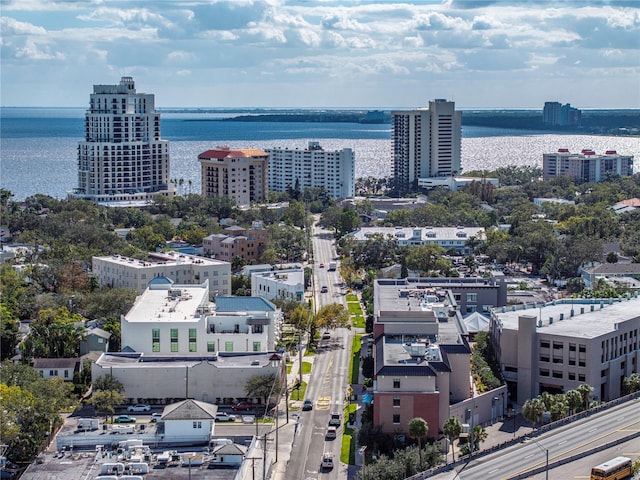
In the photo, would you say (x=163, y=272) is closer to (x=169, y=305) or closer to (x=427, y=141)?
(x=169, y=305)

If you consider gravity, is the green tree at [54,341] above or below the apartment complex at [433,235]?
below

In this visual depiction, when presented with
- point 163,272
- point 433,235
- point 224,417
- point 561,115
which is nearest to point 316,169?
point 433,235

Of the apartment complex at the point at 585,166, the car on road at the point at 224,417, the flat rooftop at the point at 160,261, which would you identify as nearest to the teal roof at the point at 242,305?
the car on road at the point at 224,417

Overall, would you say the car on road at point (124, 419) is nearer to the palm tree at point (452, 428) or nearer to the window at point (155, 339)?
the window at point (155, 339)

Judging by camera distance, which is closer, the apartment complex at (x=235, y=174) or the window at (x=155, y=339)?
the window at (x=155, y=339)

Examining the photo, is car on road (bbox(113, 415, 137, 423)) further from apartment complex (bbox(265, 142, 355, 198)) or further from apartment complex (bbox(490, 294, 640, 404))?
apartment complex (bbox(265, 142, 355, 198))

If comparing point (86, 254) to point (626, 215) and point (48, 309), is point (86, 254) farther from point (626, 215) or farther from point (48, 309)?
point (626, 215)

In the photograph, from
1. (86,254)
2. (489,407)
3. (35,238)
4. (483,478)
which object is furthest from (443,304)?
(35,238)
